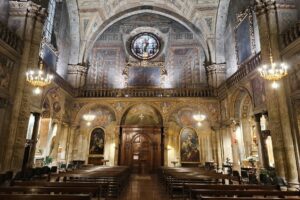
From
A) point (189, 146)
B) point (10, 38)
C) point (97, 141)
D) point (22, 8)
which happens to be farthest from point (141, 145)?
point (22, 8)

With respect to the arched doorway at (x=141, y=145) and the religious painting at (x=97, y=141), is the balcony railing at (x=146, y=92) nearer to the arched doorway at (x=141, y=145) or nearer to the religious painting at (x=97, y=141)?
the arched doorway at (x=141, y=145)

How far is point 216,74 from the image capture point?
63.7 feet

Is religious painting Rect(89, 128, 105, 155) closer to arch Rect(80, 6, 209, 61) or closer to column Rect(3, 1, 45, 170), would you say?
arch Rect(80, 6, 209, 61)

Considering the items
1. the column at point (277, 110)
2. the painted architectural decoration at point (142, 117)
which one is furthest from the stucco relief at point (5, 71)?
the column at point (277, 110)

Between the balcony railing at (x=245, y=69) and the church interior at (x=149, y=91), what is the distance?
0.07 m

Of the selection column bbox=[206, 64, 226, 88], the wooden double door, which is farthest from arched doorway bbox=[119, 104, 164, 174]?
column bbox=[206, 64, 226, 88]

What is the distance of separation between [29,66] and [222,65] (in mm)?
15276

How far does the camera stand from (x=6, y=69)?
384 inches

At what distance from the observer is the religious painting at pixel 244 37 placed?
562 inches

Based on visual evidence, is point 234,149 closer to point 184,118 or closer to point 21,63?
point 184,118

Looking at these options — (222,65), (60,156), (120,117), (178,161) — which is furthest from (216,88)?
(60,156)

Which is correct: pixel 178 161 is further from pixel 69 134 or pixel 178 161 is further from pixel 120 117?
pixel 69 134

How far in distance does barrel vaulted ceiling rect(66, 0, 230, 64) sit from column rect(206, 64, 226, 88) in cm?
72

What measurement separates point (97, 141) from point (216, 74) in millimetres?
12159
